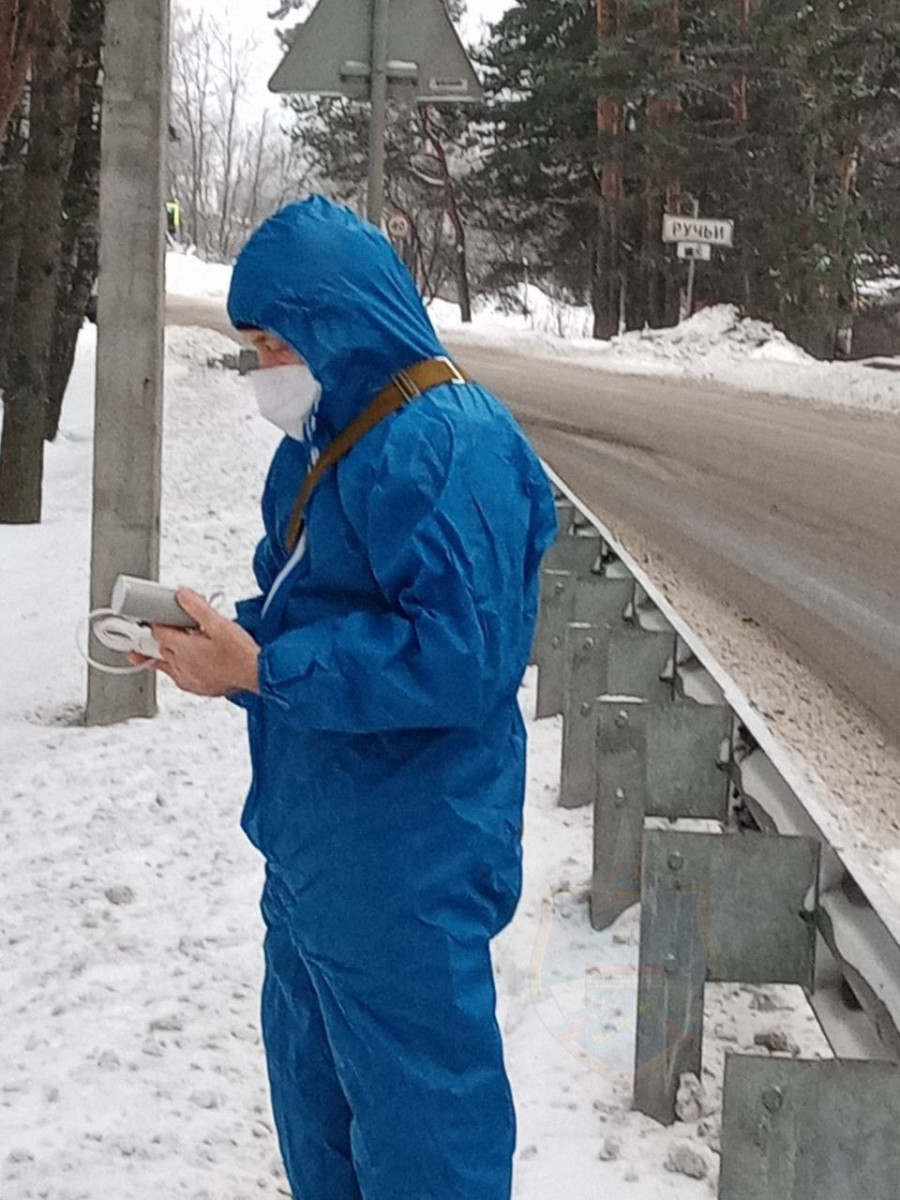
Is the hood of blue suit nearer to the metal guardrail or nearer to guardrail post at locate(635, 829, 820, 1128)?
the metal guardrail

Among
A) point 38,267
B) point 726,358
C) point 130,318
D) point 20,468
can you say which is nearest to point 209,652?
point 130,318

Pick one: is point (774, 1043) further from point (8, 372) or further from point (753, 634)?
point (8, 372)

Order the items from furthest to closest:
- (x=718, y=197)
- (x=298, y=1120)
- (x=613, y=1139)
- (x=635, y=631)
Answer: (x=718, y=197), (x=635, y=631), (x=613, y=1139), (x=298, y=1120)

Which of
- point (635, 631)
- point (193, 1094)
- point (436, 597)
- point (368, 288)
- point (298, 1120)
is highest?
point (368, 288)

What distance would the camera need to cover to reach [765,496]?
12305 millimetres

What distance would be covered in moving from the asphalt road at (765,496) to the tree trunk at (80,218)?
460 centimetres

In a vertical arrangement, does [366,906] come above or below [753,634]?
above

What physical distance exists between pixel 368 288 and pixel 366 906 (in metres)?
0.82

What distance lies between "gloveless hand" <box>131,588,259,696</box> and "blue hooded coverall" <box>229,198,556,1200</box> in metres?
0.05

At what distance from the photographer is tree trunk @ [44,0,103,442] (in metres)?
12.8

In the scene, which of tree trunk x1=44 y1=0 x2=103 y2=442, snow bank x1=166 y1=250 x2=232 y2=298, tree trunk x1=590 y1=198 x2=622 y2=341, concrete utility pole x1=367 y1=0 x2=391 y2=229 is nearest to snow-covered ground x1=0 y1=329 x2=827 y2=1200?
concrete utility pole x1=367 y1=0 x2=391 y2=229

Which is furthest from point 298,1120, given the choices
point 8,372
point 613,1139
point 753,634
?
point 8,372

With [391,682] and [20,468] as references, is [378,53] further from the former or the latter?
[391,682]

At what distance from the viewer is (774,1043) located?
134 inches
